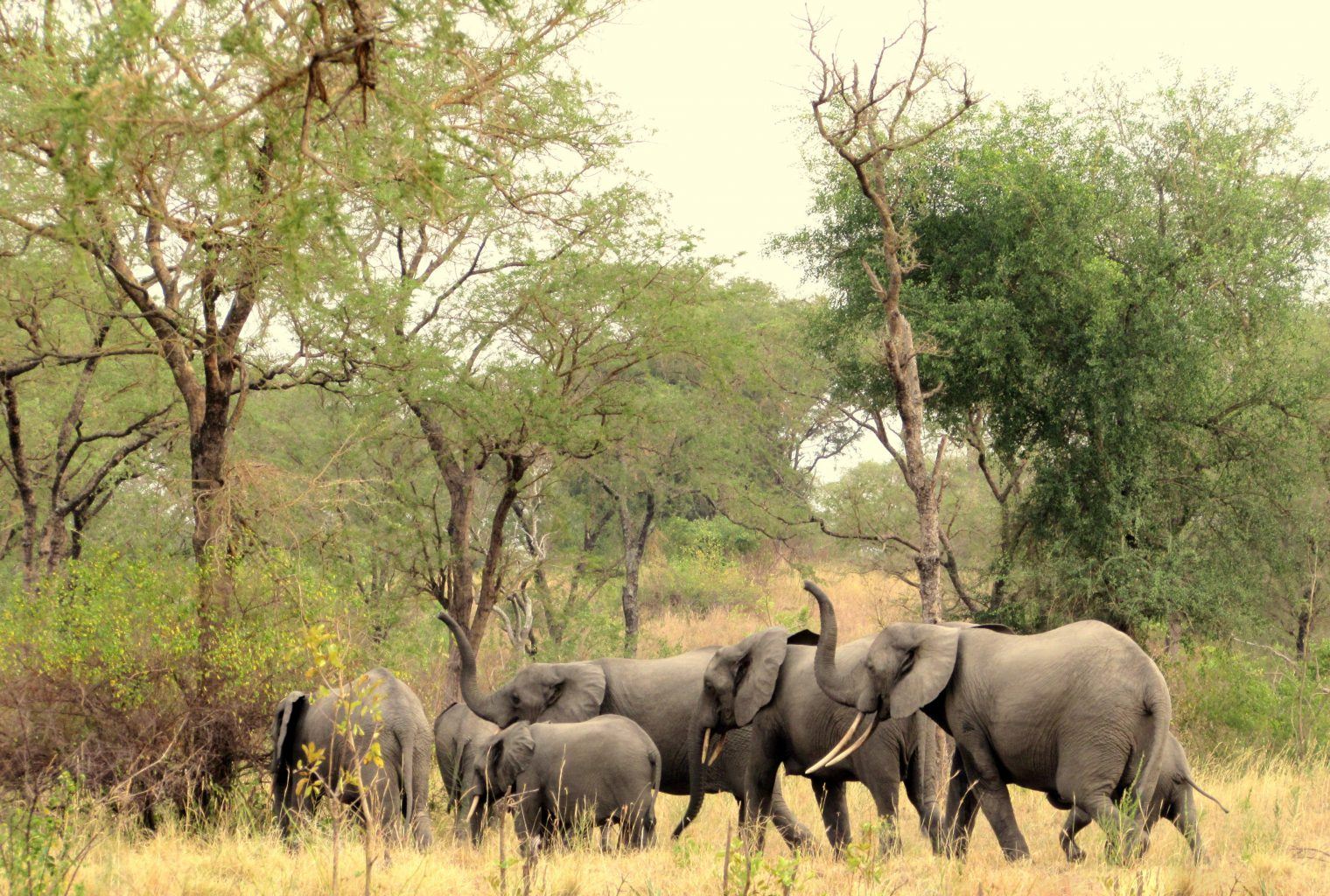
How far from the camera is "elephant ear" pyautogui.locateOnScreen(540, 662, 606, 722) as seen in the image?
13234 millimetres

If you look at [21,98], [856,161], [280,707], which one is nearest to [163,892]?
[280,707]

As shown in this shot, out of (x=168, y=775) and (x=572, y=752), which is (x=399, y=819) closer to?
(x=572, y=752)

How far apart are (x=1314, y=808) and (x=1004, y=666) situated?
15.0 ft

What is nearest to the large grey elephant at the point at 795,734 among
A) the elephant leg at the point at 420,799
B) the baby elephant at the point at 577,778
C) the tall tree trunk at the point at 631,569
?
the baby elephant at the point at 577,778

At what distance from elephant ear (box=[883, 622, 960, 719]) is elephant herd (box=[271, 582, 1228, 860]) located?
0.02 meters

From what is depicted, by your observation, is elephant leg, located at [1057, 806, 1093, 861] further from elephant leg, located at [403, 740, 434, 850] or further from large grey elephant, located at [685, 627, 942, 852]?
elephant leg, located at [403, 740, 434, 850]

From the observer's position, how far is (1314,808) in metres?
12.7

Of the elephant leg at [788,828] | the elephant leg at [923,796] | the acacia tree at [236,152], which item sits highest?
the acacia tree at [236,152]

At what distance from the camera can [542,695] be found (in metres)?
13.3

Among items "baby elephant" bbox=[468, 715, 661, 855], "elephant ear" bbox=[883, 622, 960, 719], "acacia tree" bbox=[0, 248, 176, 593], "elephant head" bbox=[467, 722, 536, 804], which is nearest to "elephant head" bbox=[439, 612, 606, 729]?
"elephant head" bbox=[467, 722, 536, 804]

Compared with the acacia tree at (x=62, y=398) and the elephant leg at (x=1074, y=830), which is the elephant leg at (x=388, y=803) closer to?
the elephant leg at (x=1074, y=830)

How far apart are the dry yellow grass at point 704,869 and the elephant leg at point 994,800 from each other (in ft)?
0.57

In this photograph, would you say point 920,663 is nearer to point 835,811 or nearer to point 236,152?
point 835,811

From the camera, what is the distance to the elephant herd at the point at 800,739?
384 inches
